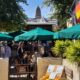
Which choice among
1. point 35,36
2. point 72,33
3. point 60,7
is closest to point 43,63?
point 72,33

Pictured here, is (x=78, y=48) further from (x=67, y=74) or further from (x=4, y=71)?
(x=4, y=71)

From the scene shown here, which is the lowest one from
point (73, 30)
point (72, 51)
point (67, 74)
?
point (67, 74)

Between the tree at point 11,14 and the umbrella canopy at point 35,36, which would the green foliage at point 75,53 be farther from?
the tree at point 11,14

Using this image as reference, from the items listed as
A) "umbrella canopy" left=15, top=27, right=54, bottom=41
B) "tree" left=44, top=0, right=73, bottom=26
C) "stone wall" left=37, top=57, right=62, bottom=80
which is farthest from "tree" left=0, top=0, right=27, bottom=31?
"stone wall" left=37, top=57, right=62, bottom=80

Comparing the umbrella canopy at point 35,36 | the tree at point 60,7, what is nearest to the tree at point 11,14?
the tree at point 60,7

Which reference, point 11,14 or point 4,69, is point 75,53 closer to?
point 4,69

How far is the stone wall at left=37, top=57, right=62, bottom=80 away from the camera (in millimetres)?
14562

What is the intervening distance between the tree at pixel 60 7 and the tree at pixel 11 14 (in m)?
2.44

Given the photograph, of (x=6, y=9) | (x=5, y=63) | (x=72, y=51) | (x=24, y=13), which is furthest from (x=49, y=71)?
(x=24, y=13)

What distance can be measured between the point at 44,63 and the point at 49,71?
2.52ft

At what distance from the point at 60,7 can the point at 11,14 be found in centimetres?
426

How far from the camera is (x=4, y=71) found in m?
14.4

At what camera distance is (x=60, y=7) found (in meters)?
28.8

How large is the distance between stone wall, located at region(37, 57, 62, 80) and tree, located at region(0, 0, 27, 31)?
14.0 m
